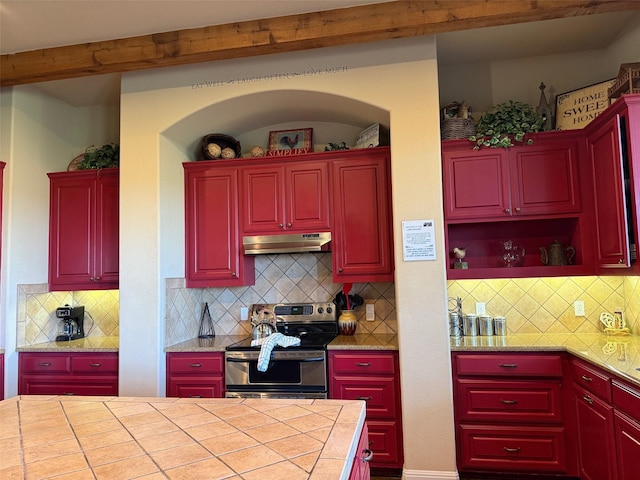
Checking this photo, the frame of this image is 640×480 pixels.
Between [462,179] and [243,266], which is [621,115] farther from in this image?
[243,266]

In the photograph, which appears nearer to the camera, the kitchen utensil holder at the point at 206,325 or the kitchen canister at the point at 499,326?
the kitchen canister at the point at 499,326

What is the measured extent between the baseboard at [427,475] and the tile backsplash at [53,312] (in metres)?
2.68

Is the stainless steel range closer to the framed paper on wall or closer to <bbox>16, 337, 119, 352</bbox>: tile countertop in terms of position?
<bbox>16, 337, 119, 352</bbox>: tile countertop

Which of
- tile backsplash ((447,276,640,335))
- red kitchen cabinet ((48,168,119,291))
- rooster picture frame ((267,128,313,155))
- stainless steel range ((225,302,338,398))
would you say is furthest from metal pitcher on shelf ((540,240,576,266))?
red kitchen cabinet ((48,168,119,291))

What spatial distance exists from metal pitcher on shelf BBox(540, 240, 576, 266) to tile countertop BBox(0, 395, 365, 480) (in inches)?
86.8

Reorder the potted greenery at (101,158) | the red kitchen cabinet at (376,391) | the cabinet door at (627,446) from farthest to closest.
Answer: the potted greenery at (101,158) < the red kitchen cabinet at (376,391) < the cabinet door at (627,446)

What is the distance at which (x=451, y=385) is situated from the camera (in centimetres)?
276

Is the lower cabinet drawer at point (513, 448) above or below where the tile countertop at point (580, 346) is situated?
below

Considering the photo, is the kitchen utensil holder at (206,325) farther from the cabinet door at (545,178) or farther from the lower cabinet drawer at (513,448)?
the cabinet door at (545,178)

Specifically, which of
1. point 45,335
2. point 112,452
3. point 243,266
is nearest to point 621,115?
point 243,266

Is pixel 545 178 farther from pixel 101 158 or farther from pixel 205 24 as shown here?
Answer: pixel 101 158

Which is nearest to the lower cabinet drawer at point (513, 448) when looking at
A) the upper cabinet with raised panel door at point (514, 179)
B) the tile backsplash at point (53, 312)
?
the upper cabinet with raised panel door at point (514, 179)

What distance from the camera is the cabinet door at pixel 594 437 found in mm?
2172

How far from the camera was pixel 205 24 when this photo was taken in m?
2.87
